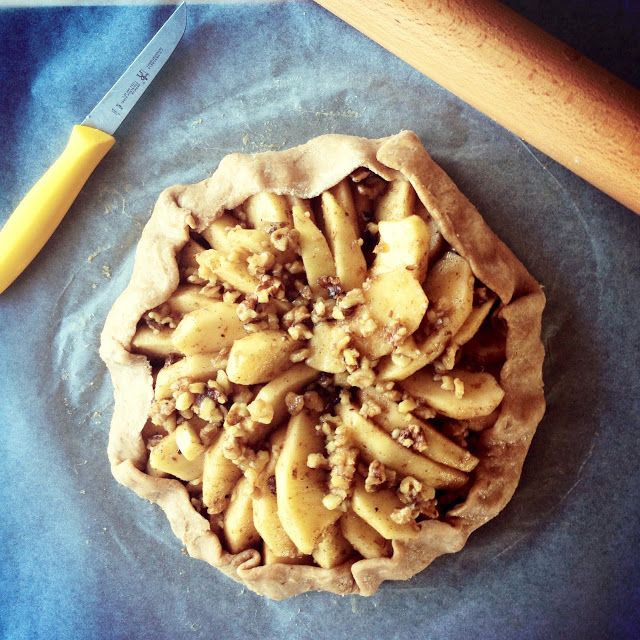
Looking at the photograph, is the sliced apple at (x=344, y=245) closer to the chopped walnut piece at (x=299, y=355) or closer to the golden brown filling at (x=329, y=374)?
the golden brown filling at (x=329, y=374)

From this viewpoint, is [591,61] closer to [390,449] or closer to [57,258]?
[390,449]

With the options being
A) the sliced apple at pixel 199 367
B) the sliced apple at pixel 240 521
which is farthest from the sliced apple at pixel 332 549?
the sliced apple at pixel 199 367

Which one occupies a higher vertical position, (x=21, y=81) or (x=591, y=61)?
(x=591, y=61)

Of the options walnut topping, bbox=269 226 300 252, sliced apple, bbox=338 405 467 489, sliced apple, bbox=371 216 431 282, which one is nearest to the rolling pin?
sliced apple, bbox=371 216 431 282

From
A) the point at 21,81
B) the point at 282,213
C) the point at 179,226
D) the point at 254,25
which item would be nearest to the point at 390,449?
the point at 282,213

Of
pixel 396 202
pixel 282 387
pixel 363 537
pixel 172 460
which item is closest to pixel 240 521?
pixel 172 460

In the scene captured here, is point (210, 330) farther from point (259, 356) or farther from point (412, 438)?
point (412, 438)
